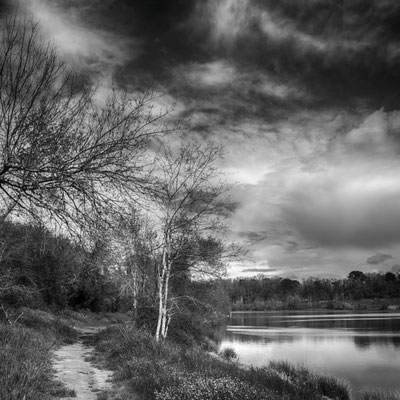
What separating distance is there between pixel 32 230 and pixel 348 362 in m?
26.6

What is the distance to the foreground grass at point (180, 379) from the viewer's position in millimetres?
8469

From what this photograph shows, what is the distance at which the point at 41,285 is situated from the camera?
101 feet

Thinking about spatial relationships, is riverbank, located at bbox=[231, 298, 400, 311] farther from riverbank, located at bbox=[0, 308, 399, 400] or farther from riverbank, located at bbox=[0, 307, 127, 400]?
riverbank, located at bbox=[0, 307, 127, 400]

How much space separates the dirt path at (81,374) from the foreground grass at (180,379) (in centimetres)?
49

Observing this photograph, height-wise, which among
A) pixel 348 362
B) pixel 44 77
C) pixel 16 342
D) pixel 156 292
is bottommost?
pixel 348 362

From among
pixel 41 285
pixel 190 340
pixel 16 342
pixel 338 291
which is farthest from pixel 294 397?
pixel 338 291

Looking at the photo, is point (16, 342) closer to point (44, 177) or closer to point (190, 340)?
point (44, 177)

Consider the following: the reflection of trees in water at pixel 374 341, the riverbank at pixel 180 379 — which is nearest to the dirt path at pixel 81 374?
the riverbank at pixel 180 379

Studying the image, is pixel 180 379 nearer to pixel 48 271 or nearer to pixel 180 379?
pixel 180 379

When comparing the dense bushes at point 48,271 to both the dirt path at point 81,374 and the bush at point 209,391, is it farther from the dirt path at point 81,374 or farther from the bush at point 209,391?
the bush at point 209,391

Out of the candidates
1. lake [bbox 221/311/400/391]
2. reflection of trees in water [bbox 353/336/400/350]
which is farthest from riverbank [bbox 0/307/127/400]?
reflection of trees in water [bbox 353/336/400/350]

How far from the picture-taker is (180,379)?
950 cm

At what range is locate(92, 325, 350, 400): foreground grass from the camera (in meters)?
8.47

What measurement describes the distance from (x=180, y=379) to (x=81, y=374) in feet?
11.3
